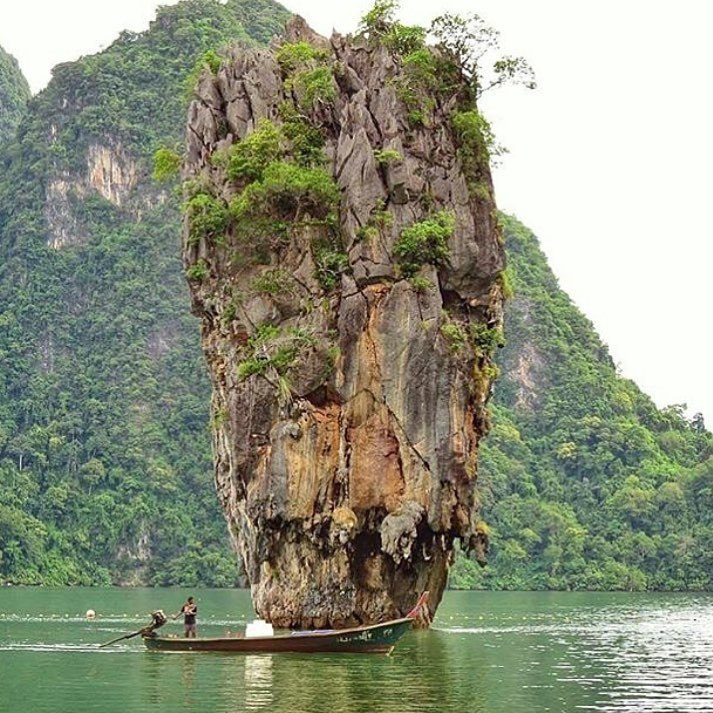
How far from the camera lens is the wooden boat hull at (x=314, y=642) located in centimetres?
2995

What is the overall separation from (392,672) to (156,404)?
82.7m

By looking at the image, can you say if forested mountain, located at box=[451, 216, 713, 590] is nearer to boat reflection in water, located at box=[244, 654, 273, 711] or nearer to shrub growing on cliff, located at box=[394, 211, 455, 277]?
shrub growing on cliff, located at box=[394, 211, 455, 277]

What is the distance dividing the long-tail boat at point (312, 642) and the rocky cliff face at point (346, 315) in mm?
4040

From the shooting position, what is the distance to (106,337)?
374 ft

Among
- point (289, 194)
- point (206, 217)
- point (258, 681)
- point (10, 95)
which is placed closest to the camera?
point (258, 681)

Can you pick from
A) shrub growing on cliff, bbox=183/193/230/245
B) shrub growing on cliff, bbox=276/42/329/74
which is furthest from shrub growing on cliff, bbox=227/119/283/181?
shrub growing on cliff, bbox=276/42/329/74

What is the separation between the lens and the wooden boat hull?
2995cm

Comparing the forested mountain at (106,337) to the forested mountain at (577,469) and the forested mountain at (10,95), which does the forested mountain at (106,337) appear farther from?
the forested mountain at (10,95)

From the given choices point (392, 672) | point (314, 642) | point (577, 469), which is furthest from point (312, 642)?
point (577, 469)

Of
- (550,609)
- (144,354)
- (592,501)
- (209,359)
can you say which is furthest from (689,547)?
(209,359)

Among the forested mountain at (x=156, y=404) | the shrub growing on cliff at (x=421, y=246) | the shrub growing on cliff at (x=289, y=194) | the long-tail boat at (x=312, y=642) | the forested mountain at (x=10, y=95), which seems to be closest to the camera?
the long-tail boat at (x=312, y=642)

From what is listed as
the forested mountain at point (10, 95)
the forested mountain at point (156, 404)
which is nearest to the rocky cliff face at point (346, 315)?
the forested mountain at point (156, 404)

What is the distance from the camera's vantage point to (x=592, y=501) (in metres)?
102

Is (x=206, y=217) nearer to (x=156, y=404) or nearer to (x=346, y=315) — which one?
(x=346, y=315)
